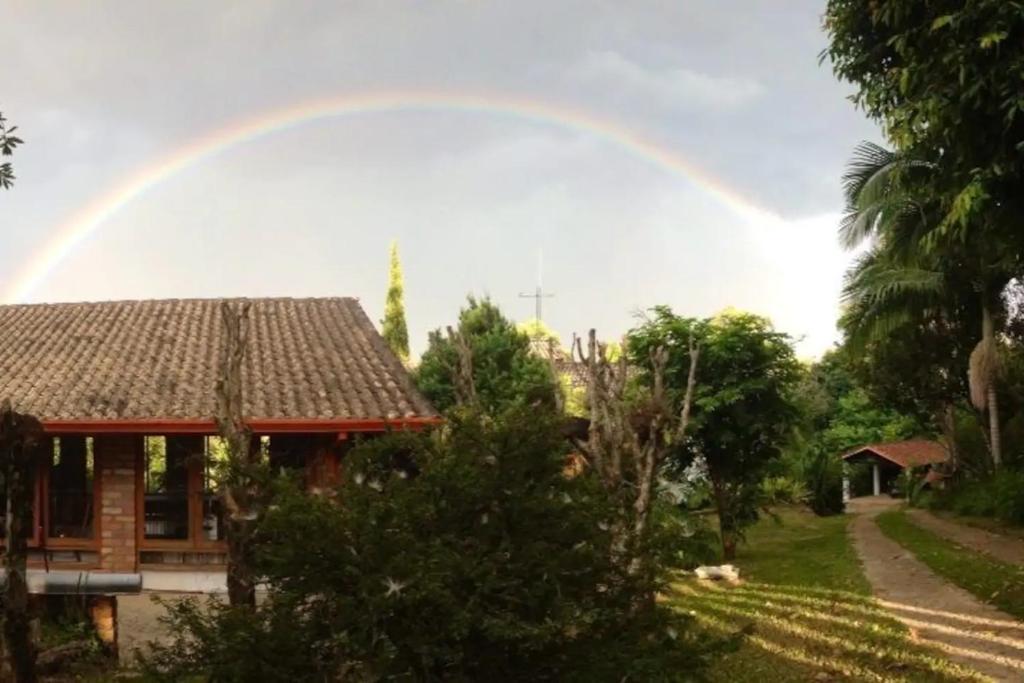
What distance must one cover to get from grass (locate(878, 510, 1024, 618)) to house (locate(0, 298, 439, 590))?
7.43 metres

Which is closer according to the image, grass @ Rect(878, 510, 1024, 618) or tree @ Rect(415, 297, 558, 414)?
grass @ Rect(878, 510, 1024, 618)

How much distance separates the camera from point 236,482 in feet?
18.7

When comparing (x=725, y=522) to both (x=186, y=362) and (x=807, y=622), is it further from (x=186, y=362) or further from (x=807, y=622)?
(x=186, y=362)

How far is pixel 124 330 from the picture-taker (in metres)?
15.7

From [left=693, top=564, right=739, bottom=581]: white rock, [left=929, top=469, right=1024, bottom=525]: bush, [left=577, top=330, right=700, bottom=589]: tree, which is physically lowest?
[left=693, top=564, right=739, bottom=581]: white rock

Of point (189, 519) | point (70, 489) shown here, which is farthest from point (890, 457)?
point (70, 489)

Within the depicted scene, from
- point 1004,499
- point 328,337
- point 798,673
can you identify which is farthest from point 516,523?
point 1004,499

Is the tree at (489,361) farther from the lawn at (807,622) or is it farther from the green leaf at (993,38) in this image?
the green leaf at (993,38)

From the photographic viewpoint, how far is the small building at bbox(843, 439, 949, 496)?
134 ft

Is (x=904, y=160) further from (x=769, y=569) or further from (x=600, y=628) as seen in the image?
(x=600, y=628)

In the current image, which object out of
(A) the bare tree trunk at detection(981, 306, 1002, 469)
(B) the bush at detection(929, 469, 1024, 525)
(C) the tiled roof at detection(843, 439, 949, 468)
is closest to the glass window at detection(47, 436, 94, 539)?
(B) the bush at detection(929, 469, 1024, 525)

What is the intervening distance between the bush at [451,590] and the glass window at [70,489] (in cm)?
935

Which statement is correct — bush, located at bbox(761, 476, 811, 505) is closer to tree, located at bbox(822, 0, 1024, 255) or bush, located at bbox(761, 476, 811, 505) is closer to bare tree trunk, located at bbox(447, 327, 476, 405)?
tree, located at bbox(822, 0, 1024, 255)

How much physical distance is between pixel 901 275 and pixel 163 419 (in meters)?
17.0
